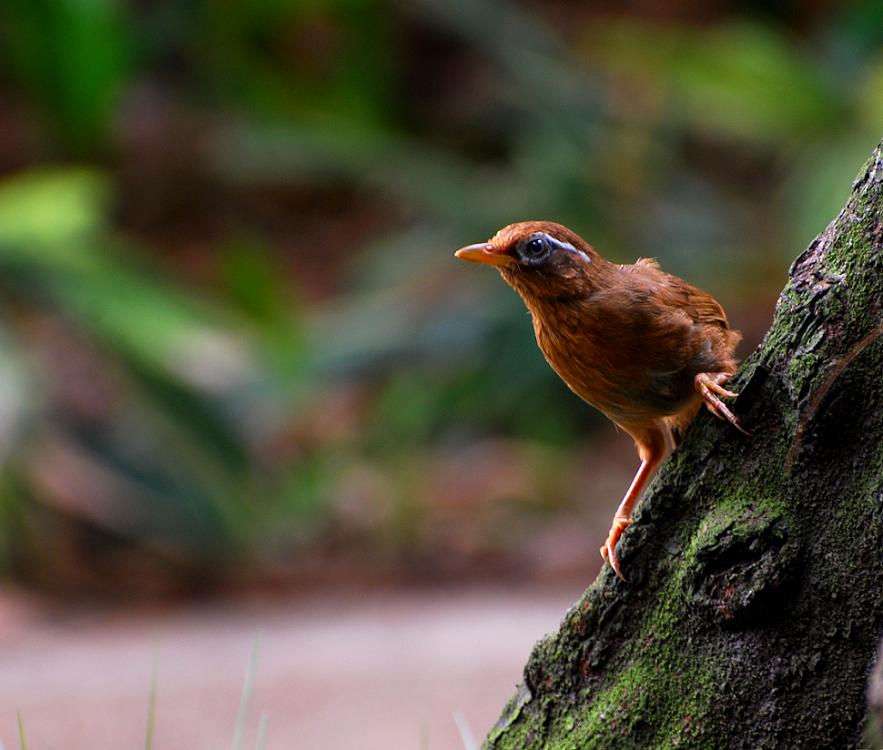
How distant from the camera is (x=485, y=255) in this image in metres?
→ 2.82

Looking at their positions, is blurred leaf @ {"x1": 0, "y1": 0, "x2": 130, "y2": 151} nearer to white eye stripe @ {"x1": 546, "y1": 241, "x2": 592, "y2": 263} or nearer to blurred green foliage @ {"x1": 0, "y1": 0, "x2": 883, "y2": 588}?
blurred green foliage @ {"x1": 0, "y1": 0, "x2": 883, "y2": 588}

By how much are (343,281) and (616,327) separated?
9.99 meters

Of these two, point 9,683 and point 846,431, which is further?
point 9,683

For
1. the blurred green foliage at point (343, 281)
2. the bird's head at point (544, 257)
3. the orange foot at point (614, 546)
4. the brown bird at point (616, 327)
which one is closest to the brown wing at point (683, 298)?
the brown bird at point (616, 327)

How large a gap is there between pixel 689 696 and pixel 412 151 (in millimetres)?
8752

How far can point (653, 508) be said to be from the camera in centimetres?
216

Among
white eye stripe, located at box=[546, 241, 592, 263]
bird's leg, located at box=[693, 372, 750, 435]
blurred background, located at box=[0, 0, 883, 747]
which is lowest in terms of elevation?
bird's leg, located at box=[693, 372, 750, 435]

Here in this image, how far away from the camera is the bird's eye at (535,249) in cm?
283

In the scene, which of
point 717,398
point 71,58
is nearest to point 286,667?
point 71,58

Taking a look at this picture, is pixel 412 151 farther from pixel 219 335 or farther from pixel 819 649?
pixel 819 649

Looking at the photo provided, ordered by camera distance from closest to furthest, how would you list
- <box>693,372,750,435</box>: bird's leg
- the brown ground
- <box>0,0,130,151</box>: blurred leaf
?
<box>693,372,750,435</box>: bird's leg
the brown ground
<box>0,0,130,151</box>: blurred leaf

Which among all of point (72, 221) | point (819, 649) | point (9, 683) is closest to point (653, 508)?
point (819, 649)

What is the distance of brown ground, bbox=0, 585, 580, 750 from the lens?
17.1 ft

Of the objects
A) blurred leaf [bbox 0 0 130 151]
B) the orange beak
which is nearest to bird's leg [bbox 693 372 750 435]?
the orange beak
